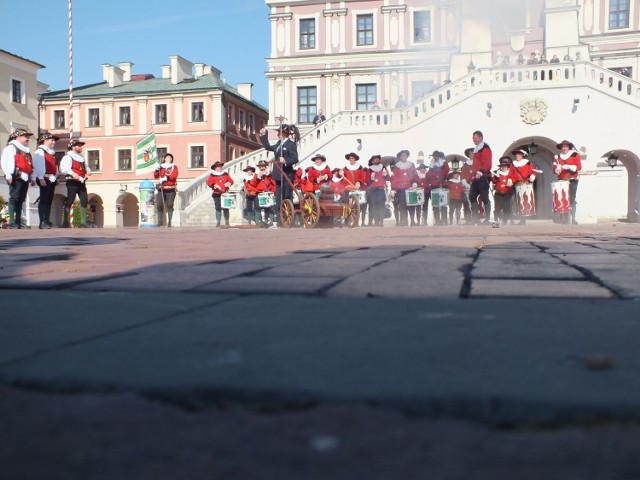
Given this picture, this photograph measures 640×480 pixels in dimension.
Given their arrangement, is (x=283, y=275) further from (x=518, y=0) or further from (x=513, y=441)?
(x=518, y=0)

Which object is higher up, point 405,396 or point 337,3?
point 337,3

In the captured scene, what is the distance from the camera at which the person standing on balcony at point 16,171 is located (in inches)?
539

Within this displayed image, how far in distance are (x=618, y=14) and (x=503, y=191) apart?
25.9 meters

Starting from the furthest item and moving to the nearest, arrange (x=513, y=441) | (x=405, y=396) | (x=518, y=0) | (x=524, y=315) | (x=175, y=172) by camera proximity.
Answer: (x=518, y=0) < (x=175, y=172) < (x=524, y=315) < (x=405, y=396) < (x=513, y=441)

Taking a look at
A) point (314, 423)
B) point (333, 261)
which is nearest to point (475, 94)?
point (333, 261)

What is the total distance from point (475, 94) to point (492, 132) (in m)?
1.51

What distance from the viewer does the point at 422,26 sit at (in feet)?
128

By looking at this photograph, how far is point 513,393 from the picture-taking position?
47.2 inches

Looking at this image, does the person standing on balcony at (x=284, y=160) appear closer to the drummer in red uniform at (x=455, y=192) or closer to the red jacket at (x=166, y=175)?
the red jacket at (x=166, y=175)

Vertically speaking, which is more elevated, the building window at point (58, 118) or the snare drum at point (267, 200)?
the building window at point (58, 118)

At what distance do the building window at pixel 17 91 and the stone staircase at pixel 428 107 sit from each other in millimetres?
20704

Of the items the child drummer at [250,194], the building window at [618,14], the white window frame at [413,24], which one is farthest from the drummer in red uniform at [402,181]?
the building window at [618,14]

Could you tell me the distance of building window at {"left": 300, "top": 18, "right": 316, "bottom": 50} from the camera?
39906 mm

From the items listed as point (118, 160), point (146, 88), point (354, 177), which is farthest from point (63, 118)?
point (354, 177)
